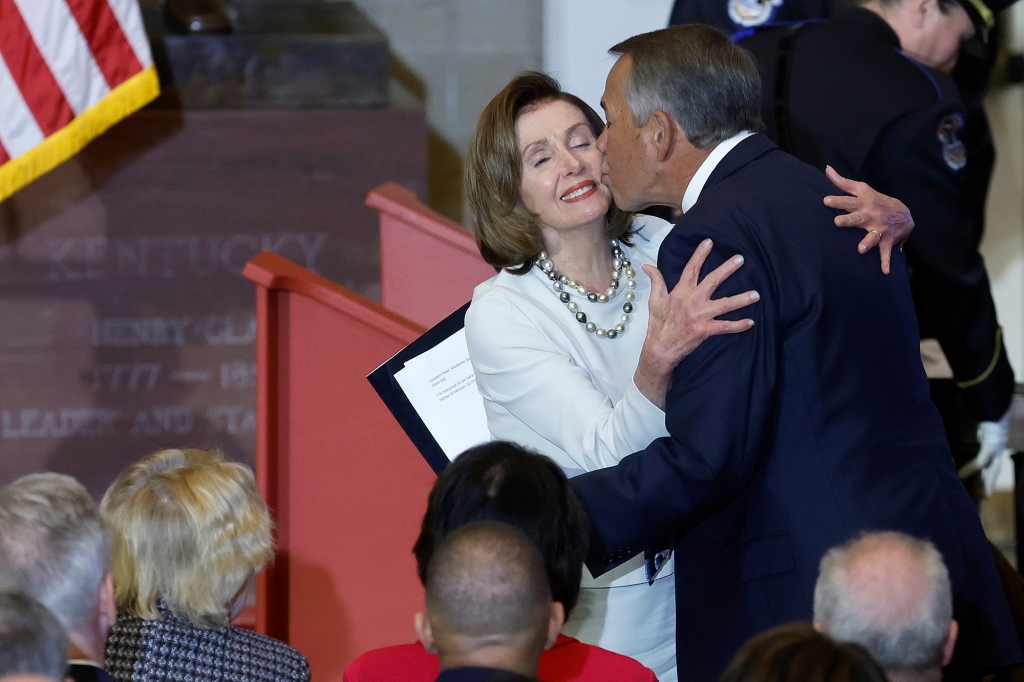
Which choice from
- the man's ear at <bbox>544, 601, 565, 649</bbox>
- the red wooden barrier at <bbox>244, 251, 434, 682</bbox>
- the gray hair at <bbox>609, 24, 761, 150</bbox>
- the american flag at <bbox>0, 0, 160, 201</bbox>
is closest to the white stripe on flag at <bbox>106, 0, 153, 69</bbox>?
the american flag at <bbox>0, 0, 160, 201</bbox>

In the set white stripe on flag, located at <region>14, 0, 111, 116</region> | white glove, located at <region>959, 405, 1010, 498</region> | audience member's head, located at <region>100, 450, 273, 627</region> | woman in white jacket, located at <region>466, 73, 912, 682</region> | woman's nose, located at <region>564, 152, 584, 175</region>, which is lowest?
white glove, located at <region>959, 405, 1010, 498</region>

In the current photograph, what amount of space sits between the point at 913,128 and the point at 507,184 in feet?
3.87

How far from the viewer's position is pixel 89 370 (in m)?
4.94

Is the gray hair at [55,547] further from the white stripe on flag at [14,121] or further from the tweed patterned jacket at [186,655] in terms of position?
the white stripe on flag at [14,121]

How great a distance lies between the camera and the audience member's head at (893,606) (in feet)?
4.53

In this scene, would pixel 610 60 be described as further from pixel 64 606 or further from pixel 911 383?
pixel 64 606

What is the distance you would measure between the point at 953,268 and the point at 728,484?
1.60 meters

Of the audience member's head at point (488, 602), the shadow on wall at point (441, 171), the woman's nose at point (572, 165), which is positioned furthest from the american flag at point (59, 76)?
the audience member's head at point (488, 602)

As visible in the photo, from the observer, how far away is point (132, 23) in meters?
4.53

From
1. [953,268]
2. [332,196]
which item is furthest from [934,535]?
[332,196]

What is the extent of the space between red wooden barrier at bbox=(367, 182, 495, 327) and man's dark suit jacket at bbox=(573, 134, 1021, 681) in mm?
1743

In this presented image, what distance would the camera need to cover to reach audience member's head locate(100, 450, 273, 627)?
1868mm

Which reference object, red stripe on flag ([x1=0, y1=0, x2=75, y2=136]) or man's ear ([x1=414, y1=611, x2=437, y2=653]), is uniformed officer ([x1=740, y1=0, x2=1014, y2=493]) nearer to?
man's ear ([x1=414, y1=611, x2=437, y2=653])

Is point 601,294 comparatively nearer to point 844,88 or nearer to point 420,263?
point 844,88
